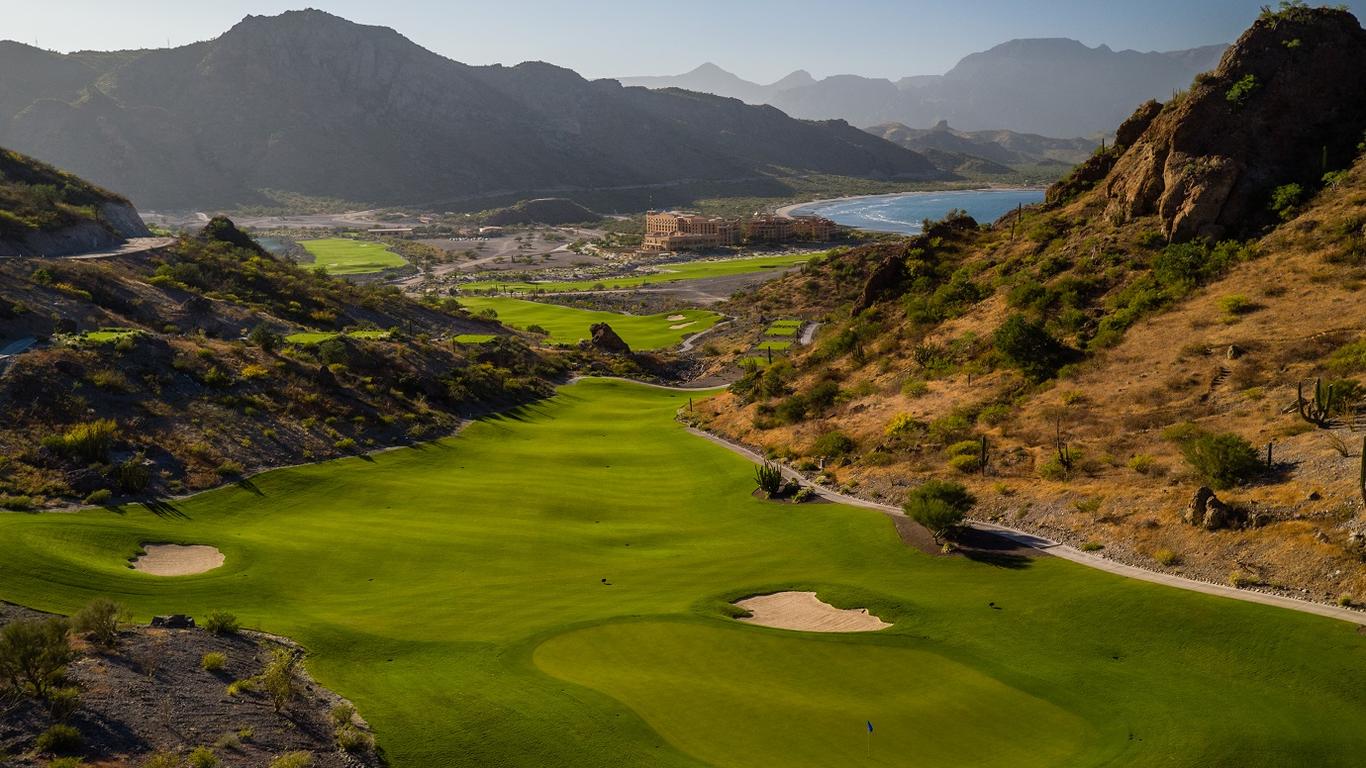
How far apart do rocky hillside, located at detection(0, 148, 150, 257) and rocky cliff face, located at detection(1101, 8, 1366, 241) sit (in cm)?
7747

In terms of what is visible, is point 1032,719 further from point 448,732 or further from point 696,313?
point 696,313

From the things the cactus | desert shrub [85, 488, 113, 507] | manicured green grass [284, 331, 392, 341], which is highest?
manicured green grass [284, 331, 392, 341]

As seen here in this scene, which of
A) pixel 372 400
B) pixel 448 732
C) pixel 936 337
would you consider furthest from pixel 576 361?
pixel 448 732

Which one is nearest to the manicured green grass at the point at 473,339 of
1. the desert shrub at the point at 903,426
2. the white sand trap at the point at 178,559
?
the desert shrub at the point at 903,426

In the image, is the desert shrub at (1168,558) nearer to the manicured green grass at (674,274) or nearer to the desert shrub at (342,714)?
the desert shrub at (342,714)

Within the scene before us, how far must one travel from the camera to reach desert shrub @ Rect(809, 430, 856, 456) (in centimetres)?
4209

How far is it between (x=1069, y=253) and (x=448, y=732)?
147 feet

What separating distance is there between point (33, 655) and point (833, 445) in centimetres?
3327

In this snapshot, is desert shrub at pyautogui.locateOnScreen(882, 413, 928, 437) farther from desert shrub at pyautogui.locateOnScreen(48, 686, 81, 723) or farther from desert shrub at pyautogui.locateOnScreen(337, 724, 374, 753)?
desert shrub at pyautogui.locateOnScreen(48, 686, 81, 723)

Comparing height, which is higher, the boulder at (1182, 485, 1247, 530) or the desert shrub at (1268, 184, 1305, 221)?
the desert shrub at (1268, 184, 1305, 221)

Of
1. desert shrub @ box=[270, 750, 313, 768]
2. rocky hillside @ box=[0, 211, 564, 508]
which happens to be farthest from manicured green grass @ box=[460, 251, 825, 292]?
desert shrub @ box=[270, 750, 313, 768]

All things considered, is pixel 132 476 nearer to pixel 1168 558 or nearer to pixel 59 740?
pixel 59 740

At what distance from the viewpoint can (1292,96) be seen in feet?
146

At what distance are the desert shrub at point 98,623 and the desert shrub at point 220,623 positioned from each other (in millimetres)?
2241
